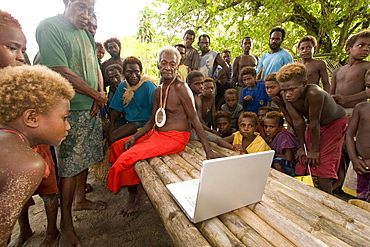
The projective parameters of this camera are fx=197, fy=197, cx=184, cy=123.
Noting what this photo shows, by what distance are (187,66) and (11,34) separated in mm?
3318

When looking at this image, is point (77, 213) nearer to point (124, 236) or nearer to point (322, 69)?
point (124, 236)

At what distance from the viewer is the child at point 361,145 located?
6.24 feet

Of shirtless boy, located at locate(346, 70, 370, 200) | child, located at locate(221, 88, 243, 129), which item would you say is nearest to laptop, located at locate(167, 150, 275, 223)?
shirtless boy, located at locate(346, 70, 370, 200)

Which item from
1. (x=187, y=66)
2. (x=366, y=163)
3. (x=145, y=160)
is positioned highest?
(x=187, y=66)

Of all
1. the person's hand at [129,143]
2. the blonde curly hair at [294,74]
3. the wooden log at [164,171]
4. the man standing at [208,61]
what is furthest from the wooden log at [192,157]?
the man standing at [208,61]

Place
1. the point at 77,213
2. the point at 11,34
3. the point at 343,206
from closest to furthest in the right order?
1. the point at 343,206
2. the point at 11,34
3. the point at 77,213

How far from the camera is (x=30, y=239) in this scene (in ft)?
5.95

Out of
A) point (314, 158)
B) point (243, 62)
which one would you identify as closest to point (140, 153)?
point (314, 158)

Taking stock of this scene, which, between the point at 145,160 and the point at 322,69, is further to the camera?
the point at 322,69

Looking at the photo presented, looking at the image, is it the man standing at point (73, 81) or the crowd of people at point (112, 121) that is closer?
the crowd of people at point (112, 121)

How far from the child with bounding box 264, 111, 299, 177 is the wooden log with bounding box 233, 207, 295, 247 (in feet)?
4.98

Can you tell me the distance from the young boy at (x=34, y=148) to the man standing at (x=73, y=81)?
0.31 feet

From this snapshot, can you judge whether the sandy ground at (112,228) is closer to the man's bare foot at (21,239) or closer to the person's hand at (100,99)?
the man's bare foot at (21,239)

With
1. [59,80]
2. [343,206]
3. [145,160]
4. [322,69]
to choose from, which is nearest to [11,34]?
[59,80]
